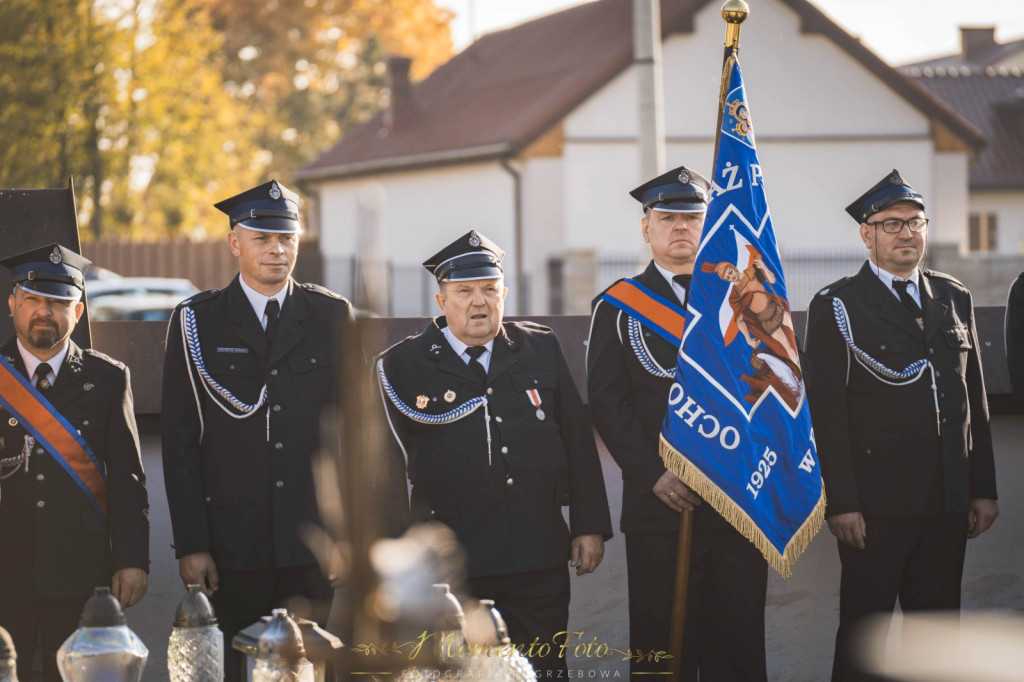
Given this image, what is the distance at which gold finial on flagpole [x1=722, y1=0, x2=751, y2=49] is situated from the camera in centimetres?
474

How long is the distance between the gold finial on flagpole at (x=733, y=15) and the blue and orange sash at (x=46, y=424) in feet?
8.27

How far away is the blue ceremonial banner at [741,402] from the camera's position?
4.59m

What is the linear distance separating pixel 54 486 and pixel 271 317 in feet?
2.86

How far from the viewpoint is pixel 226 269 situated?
30719 mm

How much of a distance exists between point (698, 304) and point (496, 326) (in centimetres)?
70

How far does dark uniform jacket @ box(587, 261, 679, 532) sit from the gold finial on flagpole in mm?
1005

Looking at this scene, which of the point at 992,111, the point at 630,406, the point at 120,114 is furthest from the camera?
the point at 992,111

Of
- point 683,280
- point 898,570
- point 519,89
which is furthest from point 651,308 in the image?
point 519,89

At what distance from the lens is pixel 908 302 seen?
16.4 ft

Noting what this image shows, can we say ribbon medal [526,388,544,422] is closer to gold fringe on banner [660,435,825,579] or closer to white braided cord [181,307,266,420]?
gold fringe on banner [660,435,825,579]

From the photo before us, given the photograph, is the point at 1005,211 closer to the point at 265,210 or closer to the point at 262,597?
the point at 265,210

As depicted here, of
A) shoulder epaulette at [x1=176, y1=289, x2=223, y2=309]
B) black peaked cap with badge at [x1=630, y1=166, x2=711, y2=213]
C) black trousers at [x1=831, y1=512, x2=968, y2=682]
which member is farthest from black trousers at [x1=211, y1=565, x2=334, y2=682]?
black trousers at [x1=831, y1=512, x2=968, y2=682]

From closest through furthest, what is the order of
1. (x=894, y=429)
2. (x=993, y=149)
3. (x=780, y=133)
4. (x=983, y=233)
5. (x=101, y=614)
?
(x=101, y=614)
(x=894, y=429)
(x=780, y=133)
(x=983, y=233)
(x=993, y=149)

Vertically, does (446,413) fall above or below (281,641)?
above
